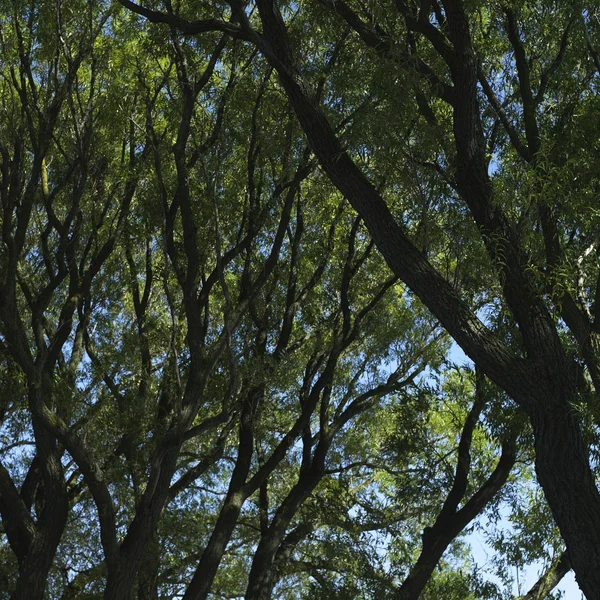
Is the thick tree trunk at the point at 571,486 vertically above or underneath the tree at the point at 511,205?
underneath

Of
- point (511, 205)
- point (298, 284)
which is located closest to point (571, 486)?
point (511, 205)

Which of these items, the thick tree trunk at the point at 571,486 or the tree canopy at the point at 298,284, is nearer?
the thick tree trunk at the point at 571,486

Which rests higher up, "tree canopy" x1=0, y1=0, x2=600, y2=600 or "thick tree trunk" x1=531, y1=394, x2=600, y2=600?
"tree canopy" x1=0, y1=0, x2=600, y2=600

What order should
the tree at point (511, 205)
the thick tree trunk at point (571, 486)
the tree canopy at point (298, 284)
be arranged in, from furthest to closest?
the tree canopy at point (298, 284)
the tree at point (511, 205)
the thick tree trunk at point (571, 486)

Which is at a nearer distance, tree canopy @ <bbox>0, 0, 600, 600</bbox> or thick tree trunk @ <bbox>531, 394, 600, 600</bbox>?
thick tree trunk @ <bbox>531, 394, 600, 600</bbox>

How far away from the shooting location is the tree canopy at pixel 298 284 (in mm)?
6926

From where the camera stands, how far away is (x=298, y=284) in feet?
40.8

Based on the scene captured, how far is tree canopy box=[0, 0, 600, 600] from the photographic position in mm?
6926

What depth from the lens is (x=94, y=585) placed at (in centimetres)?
1073

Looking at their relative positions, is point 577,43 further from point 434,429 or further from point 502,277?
point 434,429

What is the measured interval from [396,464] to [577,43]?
6.11 metres

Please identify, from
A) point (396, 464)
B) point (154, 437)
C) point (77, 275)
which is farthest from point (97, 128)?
point (396, 464)

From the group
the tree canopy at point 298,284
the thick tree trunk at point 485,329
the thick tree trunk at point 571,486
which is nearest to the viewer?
the thick tree trunk at point 571,486

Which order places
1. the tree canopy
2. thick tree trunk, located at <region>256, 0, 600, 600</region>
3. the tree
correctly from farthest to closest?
the tree canopy < the tree < thick tree trunk, located at <region>256, 0, 600, 600</region>
